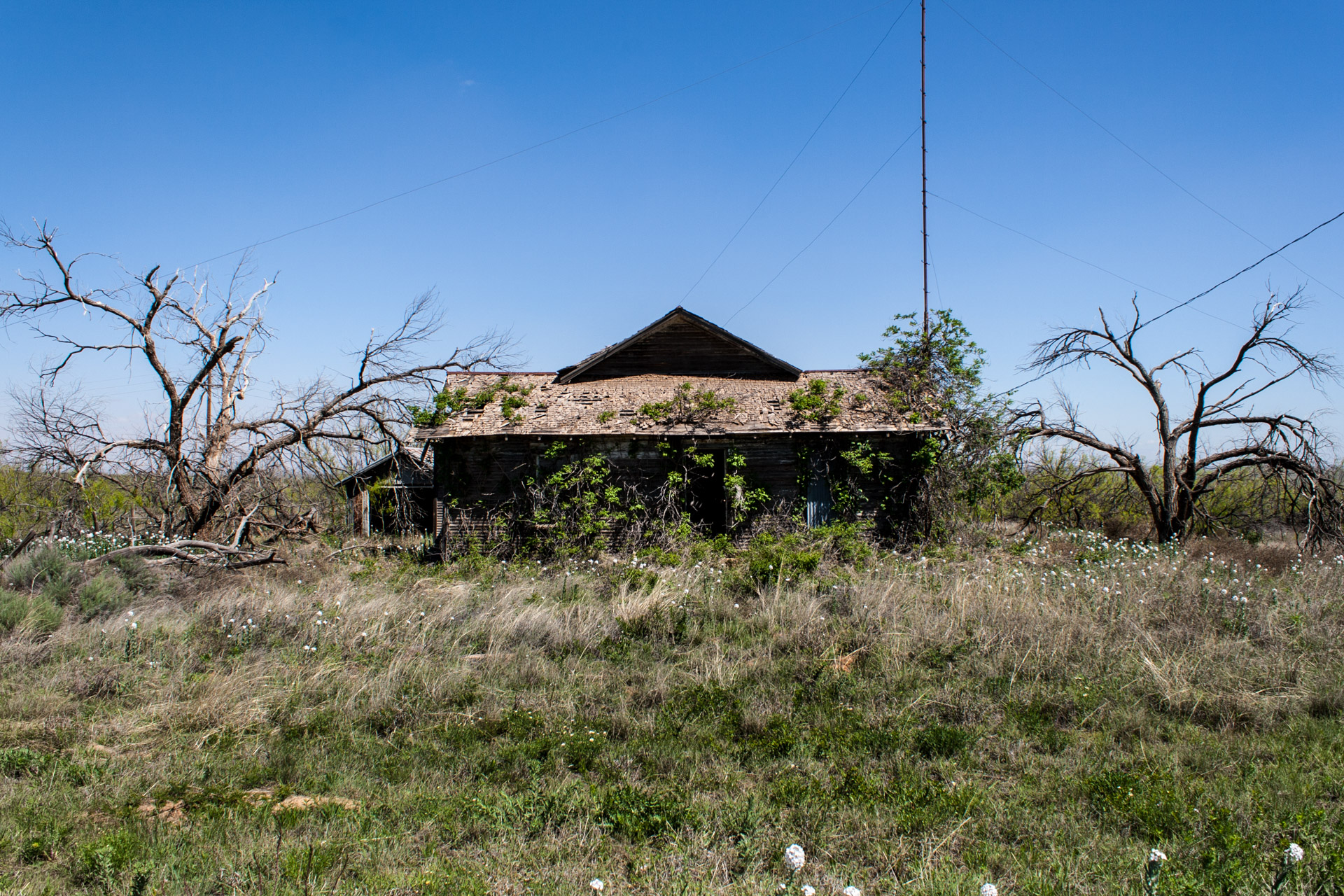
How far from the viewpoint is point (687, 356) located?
59.0 ft

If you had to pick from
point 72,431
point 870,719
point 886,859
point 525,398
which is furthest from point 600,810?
point 72,431

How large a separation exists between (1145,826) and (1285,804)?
1033 millimetres

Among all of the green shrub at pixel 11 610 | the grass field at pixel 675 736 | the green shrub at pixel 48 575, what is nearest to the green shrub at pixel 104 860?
the grass field at pixel 675 736

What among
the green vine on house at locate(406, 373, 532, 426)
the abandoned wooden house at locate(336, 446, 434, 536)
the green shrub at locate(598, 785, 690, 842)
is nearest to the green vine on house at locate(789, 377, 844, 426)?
the green vine on house at locate(406, 373, 532, 426)

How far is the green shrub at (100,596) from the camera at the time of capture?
804 centimetres

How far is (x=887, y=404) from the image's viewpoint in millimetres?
15977

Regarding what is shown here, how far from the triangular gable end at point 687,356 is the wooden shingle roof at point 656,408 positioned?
284mm

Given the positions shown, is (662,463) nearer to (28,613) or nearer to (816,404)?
(816,404)

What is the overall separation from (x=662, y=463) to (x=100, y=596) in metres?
9.53

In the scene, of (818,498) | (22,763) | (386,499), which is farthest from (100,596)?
(386,499)

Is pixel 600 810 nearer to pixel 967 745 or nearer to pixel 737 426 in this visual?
pixel 967 745

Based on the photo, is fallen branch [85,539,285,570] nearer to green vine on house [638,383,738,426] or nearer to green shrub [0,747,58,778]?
green shrub [0,747,58,778]

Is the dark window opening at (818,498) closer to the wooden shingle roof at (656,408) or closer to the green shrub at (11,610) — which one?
the wooden shingle roof at (656,408)

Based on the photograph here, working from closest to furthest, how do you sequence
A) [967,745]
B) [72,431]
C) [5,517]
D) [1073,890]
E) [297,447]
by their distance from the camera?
[1073,890], [967,745], [72,431], [297,447], [5,517]
